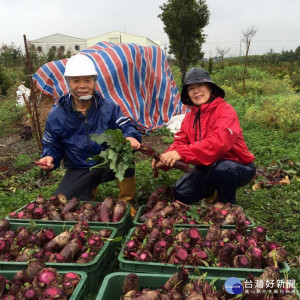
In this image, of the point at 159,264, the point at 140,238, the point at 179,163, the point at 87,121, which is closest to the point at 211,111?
the point at 179,163

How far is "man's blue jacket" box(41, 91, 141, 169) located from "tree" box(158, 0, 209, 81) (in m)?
11.6

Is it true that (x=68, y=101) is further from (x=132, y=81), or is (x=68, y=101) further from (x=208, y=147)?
(x=132, y=81)

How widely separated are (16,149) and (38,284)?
229 inches

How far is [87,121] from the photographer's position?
10.3 feet

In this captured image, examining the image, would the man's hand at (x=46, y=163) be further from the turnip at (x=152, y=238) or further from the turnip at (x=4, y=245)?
the turnip at (x=152, y=238)

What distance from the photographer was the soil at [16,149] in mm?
5387

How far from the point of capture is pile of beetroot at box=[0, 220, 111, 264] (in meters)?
1.92

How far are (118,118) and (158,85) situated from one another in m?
5.55

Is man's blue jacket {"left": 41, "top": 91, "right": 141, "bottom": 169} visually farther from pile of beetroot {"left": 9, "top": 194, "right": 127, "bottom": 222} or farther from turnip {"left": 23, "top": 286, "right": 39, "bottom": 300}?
turnip {"left": 23, "top": 286, "right": 39, "bottom": 300}

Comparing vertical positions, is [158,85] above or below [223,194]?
above

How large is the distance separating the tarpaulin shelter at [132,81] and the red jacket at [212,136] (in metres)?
4.40

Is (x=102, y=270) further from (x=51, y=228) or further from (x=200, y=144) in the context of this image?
(x=200, y=144)

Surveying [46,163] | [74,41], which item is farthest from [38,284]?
[74,41]

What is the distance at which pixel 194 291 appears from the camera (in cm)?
145
